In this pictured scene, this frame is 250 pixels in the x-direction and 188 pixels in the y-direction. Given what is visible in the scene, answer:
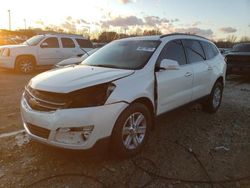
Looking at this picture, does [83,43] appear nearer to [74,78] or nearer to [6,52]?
[6,52]

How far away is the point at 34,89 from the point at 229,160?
295 centimetres

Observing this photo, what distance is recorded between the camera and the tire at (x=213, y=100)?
21.6ft

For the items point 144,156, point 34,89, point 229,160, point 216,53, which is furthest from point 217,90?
point 34,89

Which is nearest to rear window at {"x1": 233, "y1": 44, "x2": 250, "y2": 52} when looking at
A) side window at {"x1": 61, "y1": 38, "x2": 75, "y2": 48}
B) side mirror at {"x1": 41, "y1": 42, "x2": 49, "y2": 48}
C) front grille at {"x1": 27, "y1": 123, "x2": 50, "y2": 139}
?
side window at {"x1": 61, "y1": 38, "x2": 75, "y2": 48}

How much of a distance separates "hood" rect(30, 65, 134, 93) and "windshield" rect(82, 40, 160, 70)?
36 cm

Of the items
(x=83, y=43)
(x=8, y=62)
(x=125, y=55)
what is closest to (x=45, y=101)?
(x=125, y=55)

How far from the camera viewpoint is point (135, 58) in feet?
15.8

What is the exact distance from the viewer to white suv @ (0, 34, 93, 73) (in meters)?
13.2

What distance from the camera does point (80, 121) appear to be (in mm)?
3492

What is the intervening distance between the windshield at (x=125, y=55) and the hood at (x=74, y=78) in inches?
14.1

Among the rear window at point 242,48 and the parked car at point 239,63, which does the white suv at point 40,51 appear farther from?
the rear window at point 242,48

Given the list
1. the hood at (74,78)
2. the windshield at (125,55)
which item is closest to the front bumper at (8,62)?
the windshield at (125,55)

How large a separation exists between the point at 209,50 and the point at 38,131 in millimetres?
4484

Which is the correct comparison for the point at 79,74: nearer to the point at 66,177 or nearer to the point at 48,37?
the point at 66,177
